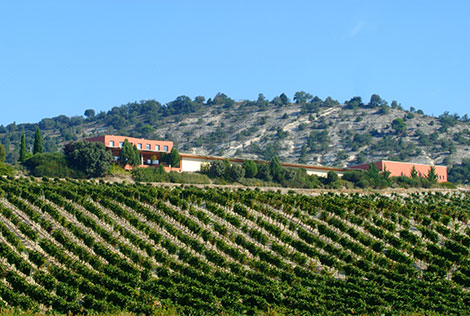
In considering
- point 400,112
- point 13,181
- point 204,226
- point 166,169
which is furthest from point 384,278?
point 400,112

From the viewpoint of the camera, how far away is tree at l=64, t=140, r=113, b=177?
77.3m

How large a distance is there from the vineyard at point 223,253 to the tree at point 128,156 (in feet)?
65.9

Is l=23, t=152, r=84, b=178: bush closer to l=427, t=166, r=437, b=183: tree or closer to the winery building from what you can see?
the winery building

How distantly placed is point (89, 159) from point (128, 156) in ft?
22.0

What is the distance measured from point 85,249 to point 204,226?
11588mm

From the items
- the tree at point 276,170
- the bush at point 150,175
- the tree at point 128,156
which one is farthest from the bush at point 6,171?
the tree at point 276,170

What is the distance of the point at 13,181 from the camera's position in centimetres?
6412

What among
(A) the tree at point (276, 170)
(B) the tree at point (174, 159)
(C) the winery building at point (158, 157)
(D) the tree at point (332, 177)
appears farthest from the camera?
(D) the tree at point (332, 177)

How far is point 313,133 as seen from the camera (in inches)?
6496

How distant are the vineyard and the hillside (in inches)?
3480

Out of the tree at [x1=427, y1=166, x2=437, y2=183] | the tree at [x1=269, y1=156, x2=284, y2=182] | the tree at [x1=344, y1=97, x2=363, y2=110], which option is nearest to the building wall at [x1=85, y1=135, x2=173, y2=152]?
the tree at [x1=269, y1=156, x2=284, y2=182]

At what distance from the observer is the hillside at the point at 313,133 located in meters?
152

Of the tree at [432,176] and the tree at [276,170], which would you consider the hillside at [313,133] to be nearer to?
the tree at [432,176]

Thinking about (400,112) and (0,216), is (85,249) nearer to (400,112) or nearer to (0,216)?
(0,216)
